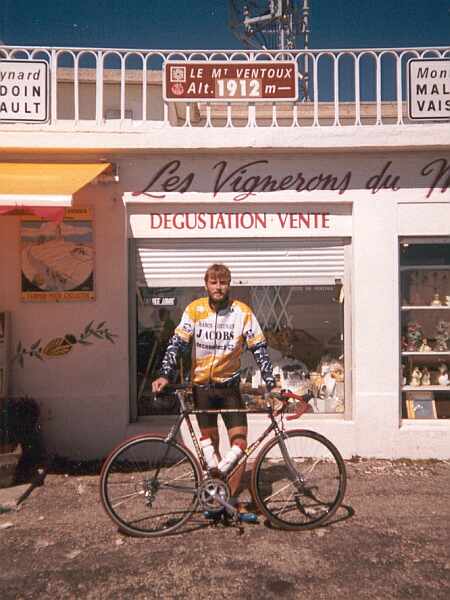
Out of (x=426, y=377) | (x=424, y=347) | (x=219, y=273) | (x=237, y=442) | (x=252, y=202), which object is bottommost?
(x=237, y=442)

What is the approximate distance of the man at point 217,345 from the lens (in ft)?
15.7

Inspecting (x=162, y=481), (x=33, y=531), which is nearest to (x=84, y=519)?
(x=33, y=531)

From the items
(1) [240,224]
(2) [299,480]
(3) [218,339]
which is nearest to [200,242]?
(1) [240,224]

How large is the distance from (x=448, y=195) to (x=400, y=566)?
13.2 ft

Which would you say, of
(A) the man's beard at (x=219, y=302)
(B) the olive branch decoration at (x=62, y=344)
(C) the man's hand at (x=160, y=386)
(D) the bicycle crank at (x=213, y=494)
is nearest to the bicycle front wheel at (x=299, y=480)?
(D) the bicycle crank at (x=213, y=494)

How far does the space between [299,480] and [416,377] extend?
2.78 m

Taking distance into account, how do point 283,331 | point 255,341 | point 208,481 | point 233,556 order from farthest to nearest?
point 283,331 < point 255,341 < point 208,481 < point 233,556

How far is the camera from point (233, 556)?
4203 mm

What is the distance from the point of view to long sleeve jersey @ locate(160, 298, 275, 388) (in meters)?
4.82

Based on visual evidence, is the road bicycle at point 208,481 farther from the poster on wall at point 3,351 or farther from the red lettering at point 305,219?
the red lettering at point 305,219

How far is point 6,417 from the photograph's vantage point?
6.09 meters

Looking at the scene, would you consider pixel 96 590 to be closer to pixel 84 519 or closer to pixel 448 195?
pixel 84 519

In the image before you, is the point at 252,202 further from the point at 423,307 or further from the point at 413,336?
the point at 413,336

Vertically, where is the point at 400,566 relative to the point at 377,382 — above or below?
below
